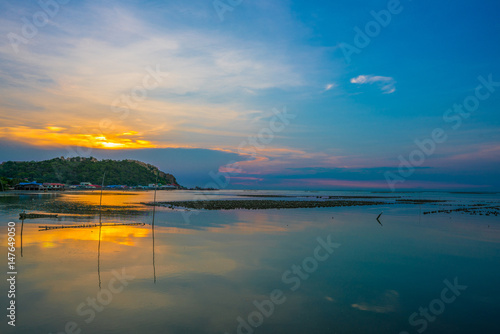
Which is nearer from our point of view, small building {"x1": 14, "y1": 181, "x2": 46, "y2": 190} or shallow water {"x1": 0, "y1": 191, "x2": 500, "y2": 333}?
shallow water {"x1": 0, "y1": 191, "x2": 500, "y2": 333}

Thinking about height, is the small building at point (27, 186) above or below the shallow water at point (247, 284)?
above

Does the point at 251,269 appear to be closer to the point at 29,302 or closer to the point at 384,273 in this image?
the point at 384,273

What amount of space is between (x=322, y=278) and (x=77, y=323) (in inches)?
398

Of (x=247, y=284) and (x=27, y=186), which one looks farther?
(x=27, y=186)

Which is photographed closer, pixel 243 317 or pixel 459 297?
pixel 243 317

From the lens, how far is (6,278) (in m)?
12.9

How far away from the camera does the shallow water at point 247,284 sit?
9719 mm

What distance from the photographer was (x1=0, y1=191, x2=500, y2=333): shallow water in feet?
31.9

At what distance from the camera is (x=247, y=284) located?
13281mm

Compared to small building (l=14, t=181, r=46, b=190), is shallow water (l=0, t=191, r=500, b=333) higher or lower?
lower

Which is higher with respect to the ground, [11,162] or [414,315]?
[11,162]

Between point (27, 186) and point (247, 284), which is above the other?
point (27, 186)

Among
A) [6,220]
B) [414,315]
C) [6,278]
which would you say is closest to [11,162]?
[6,220]

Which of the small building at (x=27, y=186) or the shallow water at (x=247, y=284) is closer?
the shallow water at (x=247, y=284)
